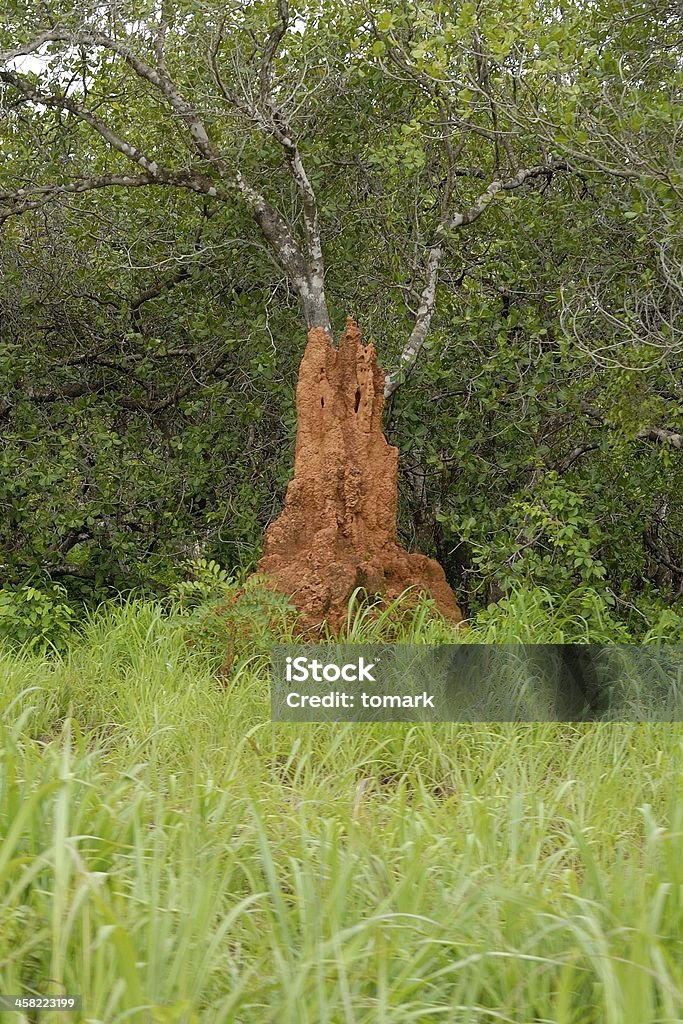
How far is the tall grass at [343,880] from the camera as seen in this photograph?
2334mm

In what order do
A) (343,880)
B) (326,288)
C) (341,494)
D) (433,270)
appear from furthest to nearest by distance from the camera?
(326,288)
(433,270)
(341,494)
(343,880)

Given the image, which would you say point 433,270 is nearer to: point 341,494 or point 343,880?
point 341,494

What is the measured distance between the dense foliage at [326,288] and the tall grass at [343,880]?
7.59ft

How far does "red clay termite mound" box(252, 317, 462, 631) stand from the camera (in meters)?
5.45

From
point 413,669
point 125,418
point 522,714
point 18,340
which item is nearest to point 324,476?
point 413,669

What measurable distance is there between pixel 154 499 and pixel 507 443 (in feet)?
7.77

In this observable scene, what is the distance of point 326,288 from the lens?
23.8 ft

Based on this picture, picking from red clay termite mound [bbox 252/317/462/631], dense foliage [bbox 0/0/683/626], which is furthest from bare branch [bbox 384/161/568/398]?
red clay termite mound [bbox 252/317/462/631]

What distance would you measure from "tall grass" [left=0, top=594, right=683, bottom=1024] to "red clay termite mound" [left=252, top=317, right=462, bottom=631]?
1458mm

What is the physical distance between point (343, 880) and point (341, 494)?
10.2 ft

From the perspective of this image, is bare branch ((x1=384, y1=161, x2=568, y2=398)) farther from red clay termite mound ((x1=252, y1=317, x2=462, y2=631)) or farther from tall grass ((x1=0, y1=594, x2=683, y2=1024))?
tall grass ((x1=0, y1=594, x2=683, y2=1024))

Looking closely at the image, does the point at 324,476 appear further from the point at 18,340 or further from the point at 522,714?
the point at 18,340

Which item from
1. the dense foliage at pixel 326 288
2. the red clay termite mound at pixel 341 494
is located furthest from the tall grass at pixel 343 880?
the dense foliage at pixel 326 288

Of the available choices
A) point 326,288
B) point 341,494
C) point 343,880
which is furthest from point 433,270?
point 343,880
